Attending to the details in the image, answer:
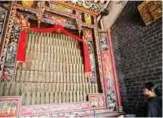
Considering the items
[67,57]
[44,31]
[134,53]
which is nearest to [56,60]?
[67,57]

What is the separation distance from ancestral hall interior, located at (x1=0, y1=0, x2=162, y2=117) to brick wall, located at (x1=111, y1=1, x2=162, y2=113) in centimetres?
3

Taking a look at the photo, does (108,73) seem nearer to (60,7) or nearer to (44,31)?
(44,31)

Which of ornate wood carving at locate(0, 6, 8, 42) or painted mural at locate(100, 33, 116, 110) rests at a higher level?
ornate wood carving at locate(0, 6, 8, 42)

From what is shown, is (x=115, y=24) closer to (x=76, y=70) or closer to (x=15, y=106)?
(x=76, y=70)

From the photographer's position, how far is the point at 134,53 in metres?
3.81

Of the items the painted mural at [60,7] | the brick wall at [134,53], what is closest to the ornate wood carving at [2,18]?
the painted mural at [60,7]

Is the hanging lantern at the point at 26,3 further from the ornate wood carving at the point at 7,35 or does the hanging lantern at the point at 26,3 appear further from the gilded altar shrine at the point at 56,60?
the ornate wood carving at the point at 7,35

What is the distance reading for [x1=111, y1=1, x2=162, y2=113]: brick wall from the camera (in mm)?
3303

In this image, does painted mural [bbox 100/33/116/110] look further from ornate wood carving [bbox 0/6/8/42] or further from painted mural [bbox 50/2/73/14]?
ornate wood carving [bbox 0/6/8/42]

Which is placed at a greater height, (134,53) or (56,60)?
(134,53)

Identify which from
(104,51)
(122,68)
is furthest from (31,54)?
(122,68)

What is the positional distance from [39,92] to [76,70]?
106 cm

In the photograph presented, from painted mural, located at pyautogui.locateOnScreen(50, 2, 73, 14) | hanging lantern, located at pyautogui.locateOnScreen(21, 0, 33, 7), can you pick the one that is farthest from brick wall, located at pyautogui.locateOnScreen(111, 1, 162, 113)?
hanging lantern, located at pyautogui.locateOnScreen(21, 0, 33, 7)

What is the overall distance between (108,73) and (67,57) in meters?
1.12
